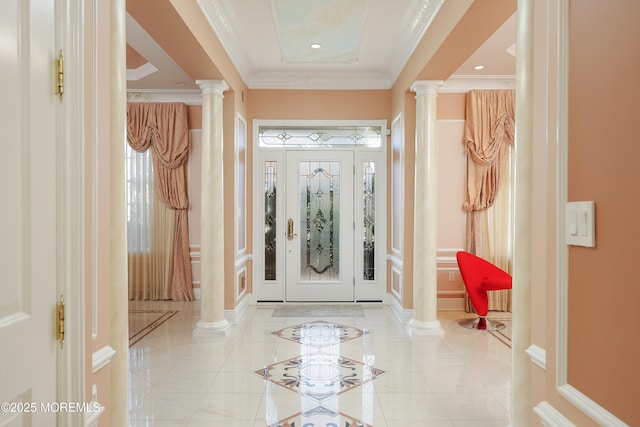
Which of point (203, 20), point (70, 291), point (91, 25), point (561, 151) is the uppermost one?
point (203, 20)

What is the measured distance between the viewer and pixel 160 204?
663 cm

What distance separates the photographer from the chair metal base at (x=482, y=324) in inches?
204

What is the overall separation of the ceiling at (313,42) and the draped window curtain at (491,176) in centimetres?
42

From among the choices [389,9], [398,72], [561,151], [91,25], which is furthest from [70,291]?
[398,72]

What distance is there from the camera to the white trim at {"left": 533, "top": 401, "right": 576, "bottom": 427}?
4.29 ft

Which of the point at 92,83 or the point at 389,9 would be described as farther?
the point at 389,9

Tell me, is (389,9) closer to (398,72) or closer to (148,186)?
(398,72)

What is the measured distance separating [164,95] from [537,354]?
20.1ft

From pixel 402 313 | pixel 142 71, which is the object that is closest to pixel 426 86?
pixel 402 313

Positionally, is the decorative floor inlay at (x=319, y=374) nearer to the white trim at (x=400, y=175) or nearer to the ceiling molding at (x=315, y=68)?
the white trim at (x=400, y=175)

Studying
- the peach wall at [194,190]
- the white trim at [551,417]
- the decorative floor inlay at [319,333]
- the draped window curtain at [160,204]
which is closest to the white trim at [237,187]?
the peach wall at [194,190]

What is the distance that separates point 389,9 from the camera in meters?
Answer: 4.14

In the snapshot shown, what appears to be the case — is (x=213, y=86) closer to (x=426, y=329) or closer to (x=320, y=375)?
(x=320, y=375)

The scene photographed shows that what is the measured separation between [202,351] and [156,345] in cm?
54
